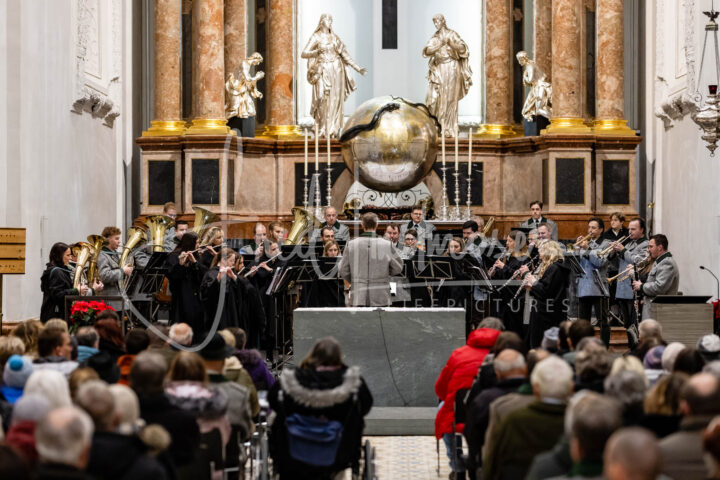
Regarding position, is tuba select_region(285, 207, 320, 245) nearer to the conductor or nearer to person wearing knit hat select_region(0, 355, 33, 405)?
the conductor

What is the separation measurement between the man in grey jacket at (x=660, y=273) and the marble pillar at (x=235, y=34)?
9738mm

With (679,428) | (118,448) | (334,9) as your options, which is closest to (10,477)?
(118,448)

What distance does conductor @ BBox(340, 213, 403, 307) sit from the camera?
11.9 meters

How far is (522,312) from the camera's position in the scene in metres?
14.1

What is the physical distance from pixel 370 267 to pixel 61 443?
775cm

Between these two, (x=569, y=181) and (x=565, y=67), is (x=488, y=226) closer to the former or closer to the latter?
(x=569, y=181)

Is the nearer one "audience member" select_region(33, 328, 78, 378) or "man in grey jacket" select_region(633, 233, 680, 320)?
"audience member" select_region(33, 328, 78, 378)

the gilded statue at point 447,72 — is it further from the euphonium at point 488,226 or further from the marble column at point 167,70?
the marble column at point 167,70

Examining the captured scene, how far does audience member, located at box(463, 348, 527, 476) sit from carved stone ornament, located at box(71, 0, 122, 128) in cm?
1203

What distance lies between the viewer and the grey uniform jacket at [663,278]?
497 inches

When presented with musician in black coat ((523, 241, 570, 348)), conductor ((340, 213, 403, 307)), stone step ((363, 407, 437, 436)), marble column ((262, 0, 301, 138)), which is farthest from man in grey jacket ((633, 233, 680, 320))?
marble column ((262, 0, 301, 138))

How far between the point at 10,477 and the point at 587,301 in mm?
10709

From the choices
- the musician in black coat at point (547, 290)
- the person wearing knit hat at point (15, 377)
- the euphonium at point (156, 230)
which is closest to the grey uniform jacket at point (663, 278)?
the musician in black coat at point (547, 290)

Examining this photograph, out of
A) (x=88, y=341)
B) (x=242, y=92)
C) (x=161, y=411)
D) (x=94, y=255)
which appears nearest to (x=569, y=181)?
(x=242, y=92)
